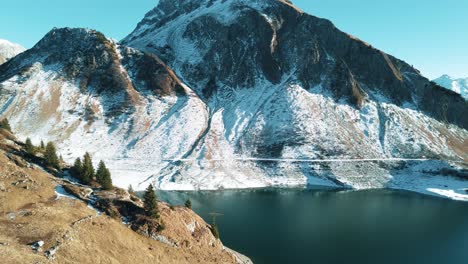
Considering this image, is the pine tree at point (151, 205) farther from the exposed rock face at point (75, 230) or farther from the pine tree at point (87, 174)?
the pine tree at point (87, 174)

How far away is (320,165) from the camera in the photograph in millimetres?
152625

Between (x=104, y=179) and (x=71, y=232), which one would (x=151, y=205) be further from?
(x=104, y=179)

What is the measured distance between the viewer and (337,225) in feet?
298

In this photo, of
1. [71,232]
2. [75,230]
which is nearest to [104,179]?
[75,230]

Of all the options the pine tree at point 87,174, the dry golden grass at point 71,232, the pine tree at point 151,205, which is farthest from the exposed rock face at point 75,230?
the pine tree at point 87,174

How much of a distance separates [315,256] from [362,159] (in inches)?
3797

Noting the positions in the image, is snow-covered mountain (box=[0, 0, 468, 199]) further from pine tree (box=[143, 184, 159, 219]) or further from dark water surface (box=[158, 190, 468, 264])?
pine tree (box=[143, 184, 159, 219])

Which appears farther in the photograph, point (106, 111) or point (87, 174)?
point (106, 111)

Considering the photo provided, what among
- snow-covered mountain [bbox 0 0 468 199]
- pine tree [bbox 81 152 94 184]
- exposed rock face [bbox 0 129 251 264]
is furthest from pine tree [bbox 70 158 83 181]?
snow-covered mountain [bbox 0 0 468 199]

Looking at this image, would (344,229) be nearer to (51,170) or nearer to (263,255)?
(263,255)

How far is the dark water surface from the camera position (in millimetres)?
71438

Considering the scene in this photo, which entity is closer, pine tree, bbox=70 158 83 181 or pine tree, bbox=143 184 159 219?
pine tree, bbox=143 184 159 219

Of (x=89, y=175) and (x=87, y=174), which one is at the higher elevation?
(x=87, y=174)

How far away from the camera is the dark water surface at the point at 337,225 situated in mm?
71438
